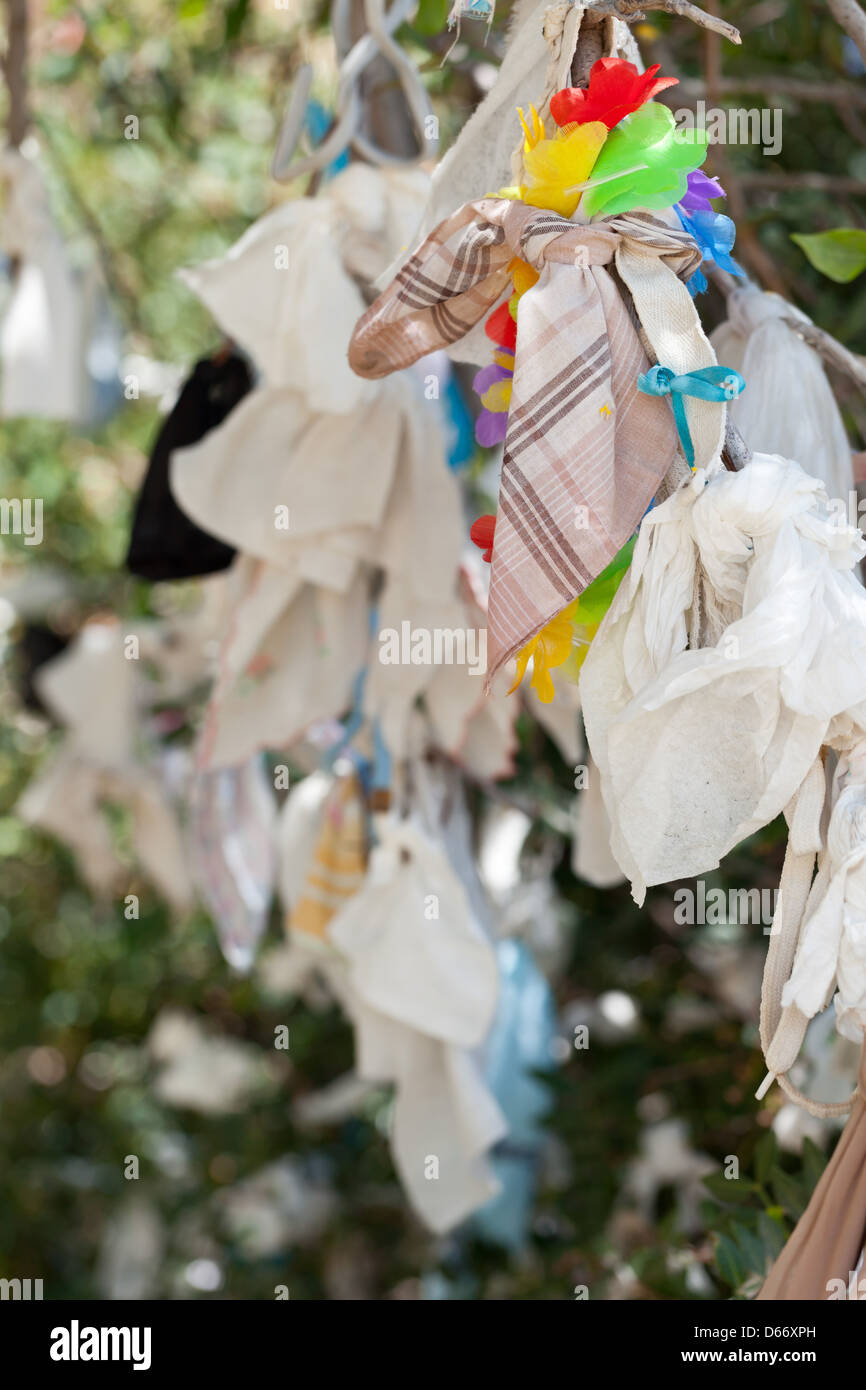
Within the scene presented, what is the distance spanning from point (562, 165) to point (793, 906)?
1.24ft

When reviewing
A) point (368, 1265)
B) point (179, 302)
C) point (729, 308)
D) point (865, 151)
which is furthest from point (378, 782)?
point (179, 302)

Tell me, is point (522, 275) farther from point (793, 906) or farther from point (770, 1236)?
point (770, 1236)

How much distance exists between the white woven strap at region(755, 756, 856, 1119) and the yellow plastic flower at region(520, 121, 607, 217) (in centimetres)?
30

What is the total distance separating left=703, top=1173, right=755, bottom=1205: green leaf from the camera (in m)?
0.99

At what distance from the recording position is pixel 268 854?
4.96 ft

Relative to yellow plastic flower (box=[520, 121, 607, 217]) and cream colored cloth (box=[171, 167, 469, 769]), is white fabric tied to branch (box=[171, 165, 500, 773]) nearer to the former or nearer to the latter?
cream colored cloth (box=[171, 167, 469, 769])

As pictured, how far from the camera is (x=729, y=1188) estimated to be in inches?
39.6

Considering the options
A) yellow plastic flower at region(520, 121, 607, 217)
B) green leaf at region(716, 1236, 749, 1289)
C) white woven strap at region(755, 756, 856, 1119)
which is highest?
A: yellow plastic flower at region(520, 121, 607, 217)

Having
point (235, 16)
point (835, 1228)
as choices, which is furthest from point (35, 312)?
point (835, 1228)

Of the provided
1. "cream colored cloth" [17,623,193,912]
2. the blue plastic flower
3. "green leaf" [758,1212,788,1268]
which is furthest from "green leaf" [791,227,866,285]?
"cream colored cloth" [17,623,193,912]

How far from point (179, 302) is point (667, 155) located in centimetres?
213

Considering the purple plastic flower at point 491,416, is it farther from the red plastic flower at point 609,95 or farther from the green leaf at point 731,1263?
the green leaf at point 731,1263

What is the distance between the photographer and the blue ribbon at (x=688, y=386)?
62 centimetres
